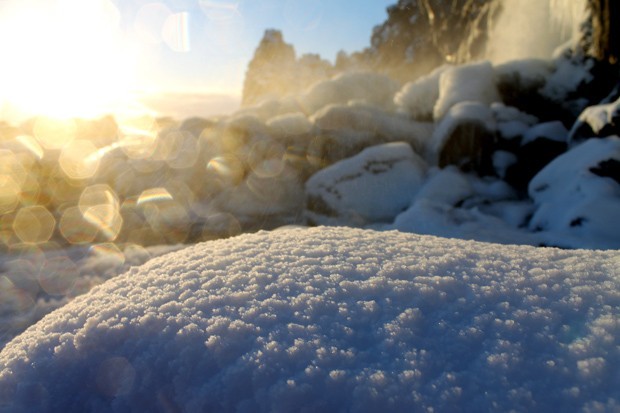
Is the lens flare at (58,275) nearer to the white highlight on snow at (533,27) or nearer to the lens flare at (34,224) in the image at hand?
the lens flare at (34,224)

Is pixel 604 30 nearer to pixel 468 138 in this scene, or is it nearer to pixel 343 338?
pixel 468 138

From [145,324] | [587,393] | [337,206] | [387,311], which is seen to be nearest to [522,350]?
[587,393]

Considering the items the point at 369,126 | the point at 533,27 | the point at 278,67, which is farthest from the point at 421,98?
the point at 278,67

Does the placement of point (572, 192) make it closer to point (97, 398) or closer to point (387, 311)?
point (387, 311)

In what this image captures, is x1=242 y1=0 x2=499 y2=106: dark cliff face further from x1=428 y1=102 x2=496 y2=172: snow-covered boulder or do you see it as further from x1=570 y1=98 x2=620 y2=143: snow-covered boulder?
x1=570 y1=98 x2=620 y2=143: snow-covered boulder

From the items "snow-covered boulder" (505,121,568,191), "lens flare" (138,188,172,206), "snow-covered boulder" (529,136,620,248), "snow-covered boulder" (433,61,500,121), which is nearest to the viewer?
"snow-covered boulder" (529,136,620,248)

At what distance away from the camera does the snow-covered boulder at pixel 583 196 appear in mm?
3467

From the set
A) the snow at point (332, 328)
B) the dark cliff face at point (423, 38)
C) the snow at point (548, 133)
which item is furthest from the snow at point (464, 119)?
the dark cliff face at point (423, 38)

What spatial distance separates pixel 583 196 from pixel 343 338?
12.5 feet

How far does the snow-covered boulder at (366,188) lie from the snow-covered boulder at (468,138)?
1.43ft

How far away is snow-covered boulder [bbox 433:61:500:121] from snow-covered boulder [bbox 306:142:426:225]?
4.92 ft

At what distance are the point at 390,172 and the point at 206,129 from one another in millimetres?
3576

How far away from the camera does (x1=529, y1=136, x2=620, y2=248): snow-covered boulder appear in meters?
3.47

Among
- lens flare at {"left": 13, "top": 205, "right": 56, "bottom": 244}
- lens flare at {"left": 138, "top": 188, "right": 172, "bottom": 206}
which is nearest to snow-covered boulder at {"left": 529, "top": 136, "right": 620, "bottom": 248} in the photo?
lens flare at {"left": 138, "top": 188, "right": 172, "bottom": 206}
